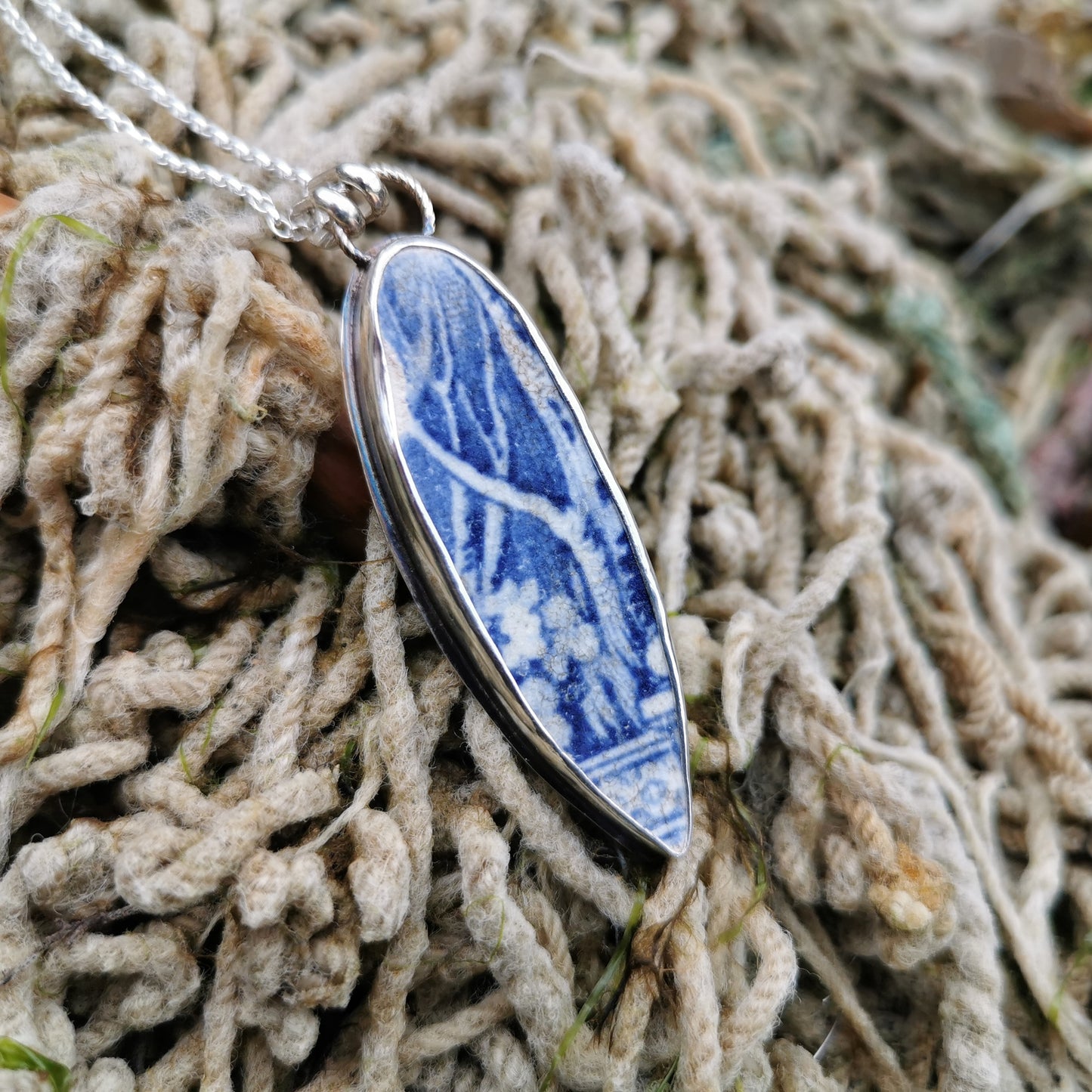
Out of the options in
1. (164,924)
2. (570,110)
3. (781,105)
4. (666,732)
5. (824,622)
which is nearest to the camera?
(164,924)

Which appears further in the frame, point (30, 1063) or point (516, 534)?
point (516, 534)

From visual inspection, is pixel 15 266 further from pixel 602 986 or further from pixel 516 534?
pixel 602 986

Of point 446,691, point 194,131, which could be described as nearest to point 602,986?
point 446,691

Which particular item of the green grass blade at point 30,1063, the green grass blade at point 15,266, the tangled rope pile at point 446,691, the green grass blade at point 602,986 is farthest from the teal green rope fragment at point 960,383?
the green grass blade at point 30,1063

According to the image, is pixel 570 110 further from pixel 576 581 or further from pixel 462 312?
pixel 576 581

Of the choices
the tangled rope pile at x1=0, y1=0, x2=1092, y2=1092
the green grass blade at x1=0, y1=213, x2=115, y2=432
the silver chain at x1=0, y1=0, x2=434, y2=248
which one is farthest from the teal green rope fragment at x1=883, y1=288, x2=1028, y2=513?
the green grass blade at x1=0, y1=213, x2=115, y2=432

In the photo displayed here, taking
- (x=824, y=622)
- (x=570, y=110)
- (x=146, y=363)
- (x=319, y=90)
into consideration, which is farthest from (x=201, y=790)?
(x=570, y=110)

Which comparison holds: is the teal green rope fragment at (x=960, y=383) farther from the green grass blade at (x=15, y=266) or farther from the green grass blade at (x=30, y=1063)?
the green grass blade at (x=30, y=1063)

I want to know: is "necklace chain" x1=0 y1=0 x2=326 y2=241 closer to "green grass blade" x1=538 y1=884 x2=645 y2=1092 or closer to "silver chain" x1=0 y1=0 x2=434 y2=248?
"silver chain" x1=0 y1=0 x2=434 y2=248
